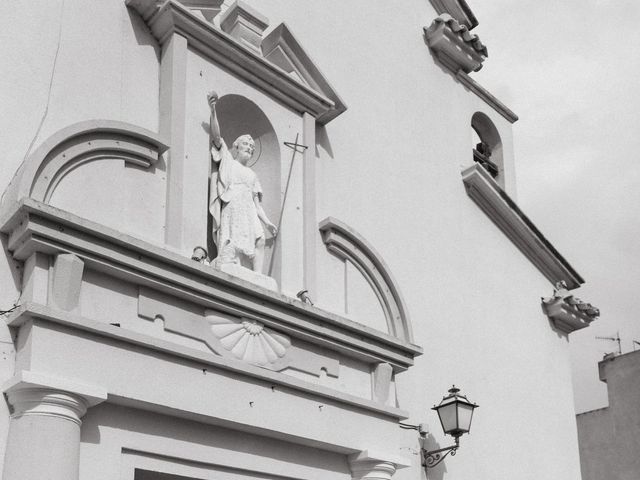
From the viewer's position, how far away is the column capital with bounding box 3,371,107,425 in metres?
6.66

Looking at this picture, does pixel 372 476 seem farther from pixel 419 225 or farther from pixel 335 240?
pixel 419 225

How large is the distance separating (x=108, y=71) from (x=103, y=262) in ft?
5.82

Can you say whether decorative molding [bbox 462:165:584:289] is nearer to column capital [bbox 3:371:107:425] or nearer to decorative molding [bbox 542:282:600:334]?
decorative molding [bbox 542:282:600:334]

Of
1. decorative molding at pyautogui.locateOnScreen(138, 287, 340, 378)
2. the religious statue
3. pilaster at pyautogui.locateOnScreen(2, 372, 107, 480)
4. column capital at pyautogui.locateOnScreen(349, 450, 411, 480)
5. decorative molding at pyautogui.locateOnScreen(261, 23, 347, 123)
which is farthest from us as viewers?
Result: decorative molding at pyautogui.locateOnScreen(261, 23, 347, 123)

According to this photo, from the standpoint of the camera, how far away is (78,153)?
24.8 feet

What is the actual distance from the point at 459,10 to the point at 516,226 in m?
2.77

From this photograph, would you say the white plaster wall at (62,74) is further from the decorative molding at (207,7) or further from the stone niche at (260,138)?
the stone niche at (260,138)

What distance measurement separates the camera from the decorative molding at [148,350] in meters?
6.85

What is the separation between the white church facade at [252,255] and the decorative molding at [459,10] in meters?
→ 0.47

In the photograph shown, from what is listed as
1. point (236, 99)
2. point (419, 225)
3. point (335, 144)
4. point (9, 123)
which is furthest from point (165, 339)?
point (419, 225)

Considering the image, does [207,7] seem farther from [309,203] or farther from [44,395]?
[44,395]

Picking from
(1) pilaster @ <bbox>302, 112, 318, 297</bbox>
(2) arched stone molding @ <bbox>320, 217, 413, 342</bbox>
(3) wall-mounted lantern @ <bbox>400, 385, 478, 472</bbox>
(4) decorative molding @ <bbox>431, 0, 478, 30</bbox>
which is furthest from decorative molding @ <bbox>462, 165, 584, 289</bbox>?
(3) wall-mounted lantern @ <bbox>400, 385, 478, 472</bbox>

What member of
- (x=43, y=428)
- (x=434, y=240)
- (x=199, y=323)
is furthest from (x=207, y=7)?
(x=43, y=428)

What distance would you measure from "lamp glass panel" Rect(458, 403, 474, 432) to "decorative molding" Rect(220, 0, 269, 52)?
12.0 feet
